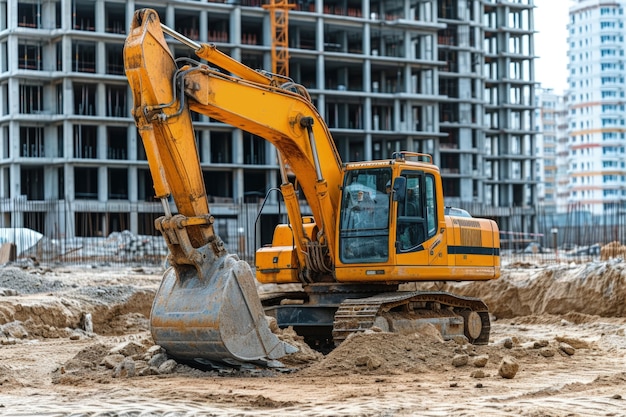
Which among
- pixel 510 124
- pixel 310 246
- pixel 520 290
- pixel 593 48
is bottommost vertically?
pixel 520 290

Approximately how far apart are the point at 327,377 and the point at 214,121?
61.6 meters

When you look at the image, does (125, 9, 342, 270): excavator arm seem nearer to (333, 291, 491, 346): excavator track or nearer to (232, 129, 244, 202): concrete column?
(333, 291, 491, 346): excavator track

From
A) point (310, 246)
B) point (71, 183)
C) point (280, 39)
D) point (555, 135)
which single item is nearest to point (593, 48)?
point (555, 135)

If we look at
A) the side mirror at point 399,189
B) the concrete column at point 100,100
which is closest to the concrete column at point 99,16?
the concrete column at point 100,100

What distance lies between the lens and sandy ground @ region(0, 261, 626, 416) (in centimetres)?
1077

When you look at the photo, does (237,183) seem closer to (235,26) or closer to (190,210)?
(235,26)

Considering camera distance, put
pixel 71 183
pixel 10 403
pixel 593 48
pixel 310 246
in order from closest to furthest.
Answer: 1. pixel 10 403
2. pixel 310 246
3. pixel 71 183
4. pixel 593 48

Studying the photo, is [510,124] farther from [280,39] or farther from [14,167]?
[14,167]

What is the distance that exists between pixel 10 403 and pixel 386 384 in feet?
13.9

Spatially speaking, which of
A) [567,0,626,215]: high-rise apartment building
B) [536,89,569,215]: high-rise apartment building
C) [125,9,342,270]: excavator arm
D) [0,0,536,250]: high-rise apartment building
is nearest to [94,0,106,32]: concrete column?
[0,0,536,250]: high-rise apartment building

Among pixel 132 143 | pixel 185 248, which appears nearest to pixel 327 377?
pixel 185 248

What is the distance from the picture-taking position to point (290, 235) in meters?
16.9

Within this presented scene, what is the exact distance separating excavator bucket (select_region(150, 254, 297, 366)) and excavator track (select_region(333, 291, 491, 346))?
1425 mm

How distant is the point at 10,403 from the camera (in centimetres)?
1153
